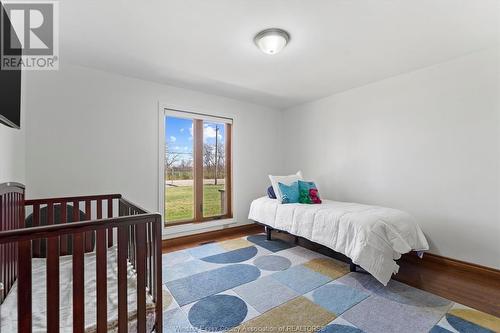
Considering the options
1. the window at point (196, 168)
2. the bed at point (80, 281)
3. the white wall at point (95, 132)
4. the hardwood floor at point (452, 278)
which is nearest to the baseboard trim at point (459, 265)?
the hardwood floor at point (452, 278)

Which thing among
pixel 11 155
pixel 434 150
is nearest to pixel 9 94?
pixel 11 155

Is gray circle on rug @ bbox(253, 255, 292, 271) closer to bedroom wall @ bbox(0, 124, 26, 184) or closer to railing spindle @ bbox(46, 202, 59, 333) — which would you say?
railing spindle @ bbox(46, 202, 59, 333)

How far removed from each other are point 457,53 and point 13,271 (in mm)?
4334

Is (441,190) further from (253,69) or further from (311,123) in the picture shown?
(253,69)

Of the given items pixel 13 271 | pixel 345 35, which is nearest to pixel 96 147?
pixel 13 271

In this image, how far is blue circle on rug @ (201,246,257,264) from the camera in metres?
2.77

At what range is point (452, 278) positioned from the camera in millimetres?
2381

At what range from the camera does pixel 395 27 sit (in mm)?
2043

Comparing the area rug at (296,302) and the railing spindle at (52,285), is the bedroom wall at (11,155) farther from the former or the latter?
→ the area rug at (296,302)

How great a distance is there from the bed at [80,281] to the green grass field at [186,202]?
6.43 ft

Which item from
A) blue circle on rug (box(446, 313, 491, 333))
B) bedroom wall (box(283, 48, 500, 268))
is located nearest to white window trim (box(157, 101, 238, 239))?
bedroom wall (box(283, 48, 500, 268))

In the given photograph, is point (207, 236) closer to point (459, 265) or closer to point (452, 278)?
point (452, 278)

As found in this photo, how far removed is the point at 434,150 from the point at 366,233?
1.52m

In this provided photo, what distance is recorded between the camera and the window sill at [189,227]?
3.42m
